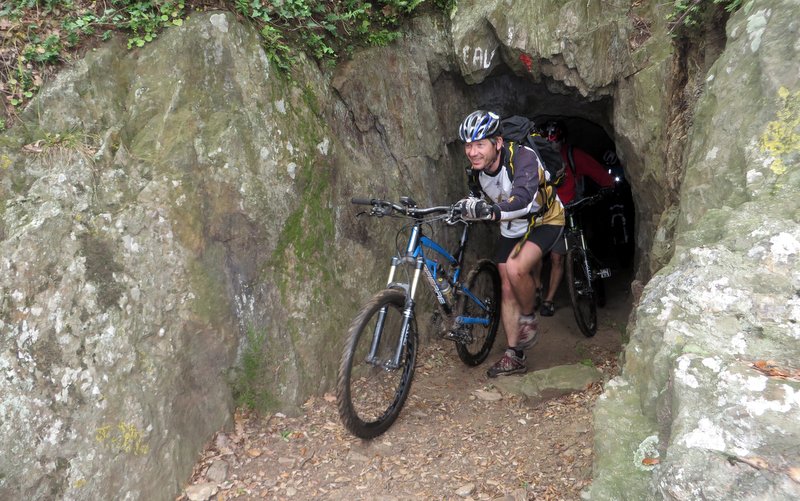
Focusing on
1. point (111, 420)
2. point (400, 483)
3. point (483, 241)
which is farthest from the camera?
point (483, 241)

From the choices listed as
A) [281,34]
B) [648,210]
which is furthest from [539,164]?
[281,34]

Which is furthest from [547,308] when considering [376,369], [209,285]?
[209,285]

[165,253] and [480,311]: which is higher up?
[165,253]

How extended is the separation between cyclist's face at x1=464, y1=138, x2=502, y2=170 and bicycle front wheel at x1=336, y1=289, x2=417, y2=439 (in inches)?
61.4

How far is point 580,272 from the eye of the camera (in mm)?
7234

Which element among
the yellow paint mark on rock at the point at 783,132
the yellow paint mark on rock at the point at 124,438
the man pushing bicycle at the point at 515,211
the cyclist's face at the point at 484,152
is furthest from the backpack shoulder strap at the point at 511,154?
the yellow paint mark on rock at the point at 124,438

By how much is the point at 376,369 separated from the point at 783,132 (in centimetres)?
348

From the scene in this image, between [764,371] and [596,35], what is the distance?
16.0ft

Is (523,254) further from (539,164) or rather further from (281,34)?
(281,34)

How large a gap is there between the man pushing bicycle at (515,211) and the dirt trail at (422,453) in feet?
2.90

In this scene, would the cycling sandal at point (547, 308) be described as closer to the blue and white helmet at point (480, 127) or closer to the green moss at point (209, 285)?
the blue and white helmet at point (480, 127)

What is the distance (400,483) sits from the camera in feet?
12.7

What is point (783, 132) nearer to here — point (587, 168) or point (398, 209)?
point (398, 209)

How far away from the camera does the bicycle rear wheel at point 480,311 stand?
575 centimetres
